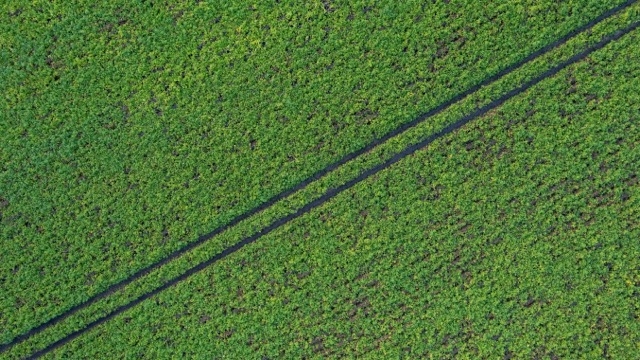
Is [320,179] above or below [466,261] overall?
above

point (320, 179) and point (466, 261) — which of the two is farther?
point (320, 179)

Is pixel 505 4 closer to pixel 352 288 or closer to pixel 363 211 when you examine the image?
pixel 363 211

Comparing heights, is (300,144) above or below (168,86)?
below

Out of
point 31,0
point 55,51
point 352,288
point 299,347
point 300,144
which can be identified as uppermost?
point 31,0

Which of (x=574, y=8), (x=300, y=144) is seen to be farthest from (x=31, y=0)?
(x=574, y=8)
